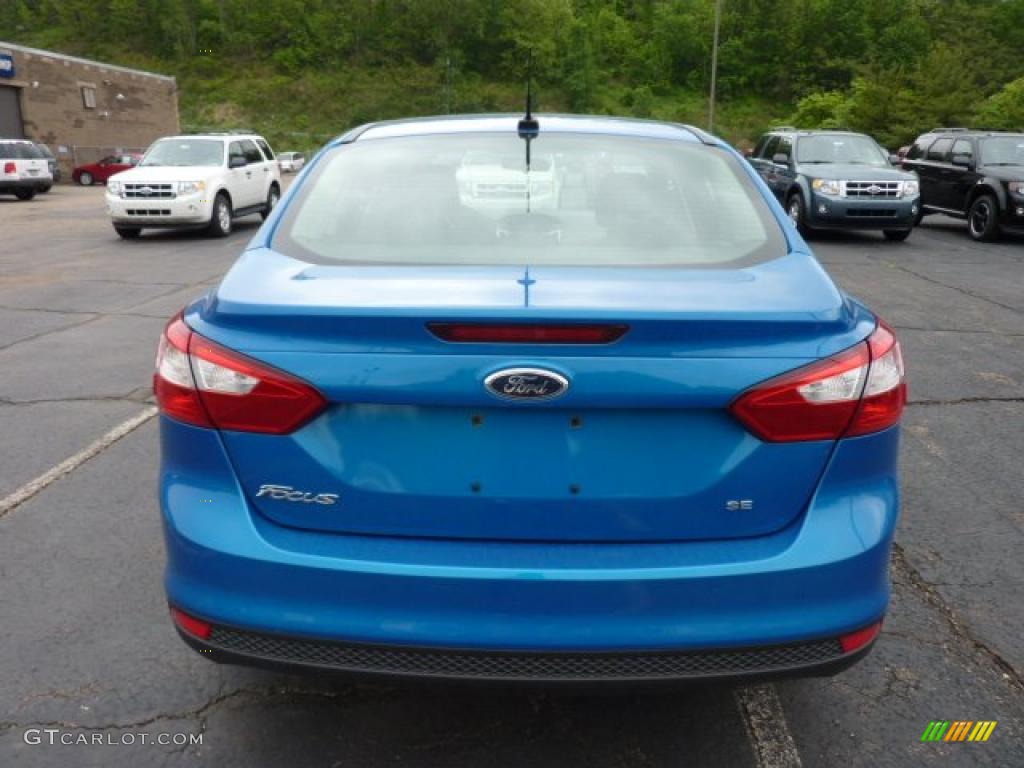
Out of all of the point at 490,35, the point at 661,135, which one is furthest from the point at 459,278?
the point at 490,35

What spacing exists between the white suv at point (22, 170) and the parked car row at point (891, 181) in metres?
22.0

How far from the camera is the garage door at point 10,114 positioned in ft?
133

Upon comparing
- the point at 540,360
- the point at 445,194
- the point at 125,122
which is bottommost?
the point at 125,122

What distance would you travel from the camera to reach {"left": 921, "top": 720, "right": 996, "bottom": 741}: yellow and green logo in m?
2.61

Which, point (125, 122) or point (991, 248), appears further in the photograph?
point (125, 122)

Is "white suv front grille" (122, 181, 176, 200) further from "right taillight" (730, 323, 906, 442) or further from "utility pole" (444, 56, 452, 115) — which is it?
"utility pole" (444, 56, 452, 115)

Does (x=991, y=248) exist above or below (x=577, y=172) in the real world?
below

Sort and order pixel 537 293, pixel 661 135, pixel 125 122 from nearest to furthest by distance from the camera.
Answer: pixel 537 293 → pixel 661 135 → pixel 125 122

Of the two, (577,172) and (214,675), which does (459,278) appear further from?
(214,675)

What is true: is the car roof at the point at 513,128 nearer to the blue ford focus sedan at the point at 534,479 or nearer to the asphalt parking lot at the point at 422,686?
the blue ford focus sedan at the point at 534,479

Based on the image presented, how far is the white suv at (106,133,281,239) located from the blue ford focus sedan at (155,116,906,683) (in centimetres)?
1473

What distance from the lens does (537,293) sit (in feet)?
7.10

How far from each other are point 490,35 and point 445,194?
120527 mm
